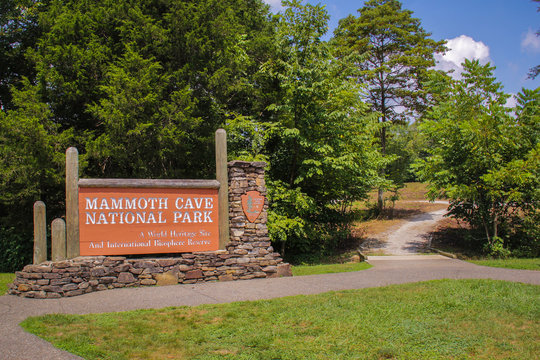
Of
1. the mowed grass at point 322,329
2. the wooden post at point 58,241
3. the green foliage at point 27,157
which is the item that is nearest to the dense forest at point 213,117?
the green foliage at point 27,157

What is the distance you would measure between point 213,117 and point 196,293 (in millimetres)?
7911

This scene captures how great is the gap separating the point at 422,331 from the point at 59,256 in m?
6.47

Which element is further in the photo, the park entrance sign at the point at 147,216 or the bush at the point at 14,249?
the bush at the point at 14,249

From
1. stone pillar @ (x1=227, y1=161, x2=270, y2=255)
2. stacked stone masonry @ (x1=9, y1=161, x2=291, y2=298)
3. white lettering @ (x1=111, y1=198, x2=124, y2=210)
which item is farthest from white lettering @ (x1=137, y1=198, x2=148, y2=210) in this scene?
stone pillar @ (x1=227, y1=161, x2=270, y2=255)

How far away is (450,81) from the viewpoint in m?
14.2

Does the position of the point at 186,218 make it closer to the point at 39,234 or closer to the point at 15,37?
the point at 39,234

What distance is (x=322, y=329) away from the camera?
513 cm

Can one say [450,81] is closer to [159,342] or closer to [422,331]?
[422,331]

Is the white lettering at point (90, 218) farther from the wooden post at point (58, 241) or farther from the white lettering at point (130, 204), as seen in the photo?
the white lettering at point (130, 204)

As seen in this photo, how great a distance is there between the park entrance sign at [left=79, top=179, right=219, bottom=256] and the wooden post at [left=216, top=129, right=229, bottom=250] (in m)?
0.10

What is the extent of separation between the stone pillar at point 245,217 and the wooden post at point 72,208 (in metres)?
3.10

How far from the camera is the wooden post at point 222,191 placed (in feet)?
29.3

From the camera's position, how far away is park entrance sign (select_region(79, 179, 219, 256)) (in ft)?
26.5

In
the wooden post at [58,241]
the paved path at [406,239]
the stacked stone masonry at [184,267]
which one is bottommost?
the paved path at [406,239]
